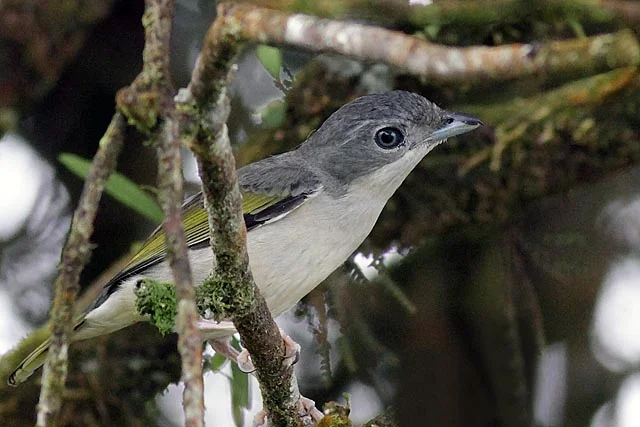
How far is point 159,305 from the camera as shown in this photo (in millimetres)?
2576

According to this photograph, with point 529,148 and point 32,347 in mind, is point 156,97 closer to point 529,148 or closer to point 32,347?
point 32,347

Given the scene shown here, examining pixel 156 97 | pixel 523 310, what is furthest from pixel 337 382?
pixel 156 97

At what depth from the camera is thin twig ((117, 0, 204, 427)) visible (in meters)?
1.58

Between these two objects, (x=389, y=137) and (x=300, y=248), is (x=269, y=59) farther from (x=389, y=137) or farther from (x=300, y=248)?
(x=300, y=248)

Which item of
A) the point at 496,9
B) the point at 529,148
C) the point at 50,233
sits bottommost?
the point at 496,9

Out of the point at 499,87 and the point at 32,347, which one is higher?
the point at 499,87

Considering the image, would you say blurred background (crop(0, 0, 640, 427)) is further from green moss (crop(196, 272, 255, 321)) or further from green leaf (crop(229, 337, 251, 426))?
green moss (crop(196, 272, 255, 321))

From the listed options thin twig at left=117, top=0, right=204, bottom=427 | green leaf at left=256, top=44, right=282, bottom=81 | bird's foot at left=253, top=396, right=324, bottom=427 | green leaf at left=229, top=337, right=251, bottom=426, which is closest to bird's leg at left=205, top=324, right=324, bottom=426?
bird's foot at left=253, top=396, right=324, bottom=427

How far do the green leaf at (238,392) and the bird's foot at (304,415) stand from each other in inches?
37.3

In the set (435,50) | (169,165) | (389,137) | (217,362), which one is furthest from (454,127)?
(169,165)

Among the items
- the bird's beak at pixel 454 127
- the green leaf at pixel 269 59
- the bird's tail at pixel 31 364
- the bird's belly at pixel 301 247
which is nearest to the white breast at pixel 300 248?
the bird's belly at pixel 301 247

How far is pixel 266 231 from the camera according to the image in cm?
395

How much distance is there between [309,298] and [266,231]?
47.6 inches

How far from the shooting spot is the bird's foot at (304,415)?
11.2ft
